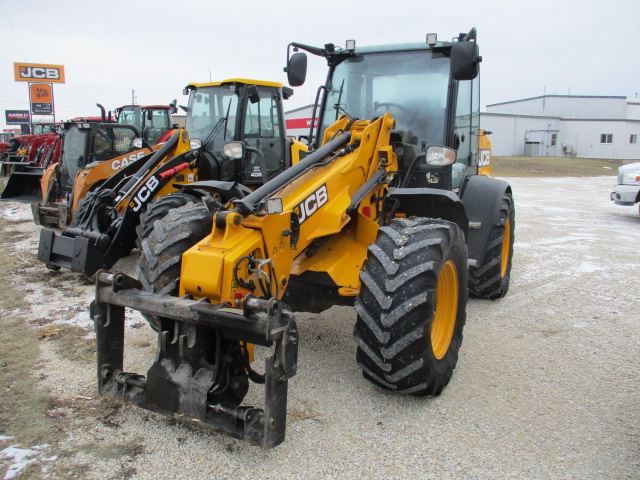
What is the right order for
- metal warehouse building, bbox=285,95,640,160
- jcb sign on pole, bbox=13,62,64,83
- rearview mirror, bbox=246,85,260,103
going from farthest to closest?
1. metal warehouse building, bbox=285,95,640,160
2. jcb sign on pole, bbox=13,62,64,83
3. rearview mirror, bbox=246,85,260,103

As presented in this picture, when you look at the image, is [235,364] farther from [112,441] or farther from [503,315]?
[503,315]

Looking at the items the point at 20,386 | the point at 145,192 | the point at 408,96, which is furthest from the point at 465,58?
the point at 145,192

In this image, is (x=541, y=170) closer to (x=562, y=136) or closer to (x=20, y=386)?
(x=562, y=136)

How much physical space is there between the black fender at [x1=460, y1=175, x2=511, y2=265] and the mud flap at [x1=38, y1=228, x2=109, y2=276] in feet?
14.2

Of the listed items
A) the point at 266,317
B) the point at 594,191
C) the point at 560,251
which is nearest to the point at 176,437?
the point at 266,317

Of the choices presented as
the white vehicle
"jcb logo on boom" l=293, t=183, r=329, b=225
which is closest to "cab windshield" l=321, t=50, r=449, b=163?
"jcb logo on boom" l=293, t=183, r=329, b=225

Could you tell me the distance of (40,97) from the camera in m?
26.7

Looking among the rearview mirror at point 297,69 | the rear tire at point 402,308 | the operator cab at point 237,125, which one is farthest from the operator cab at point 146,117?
the rear tire at point 402,308

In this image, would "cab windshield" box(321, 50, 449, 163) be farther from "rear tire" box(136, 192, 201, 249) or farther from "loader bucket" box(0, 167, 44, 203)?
"loader bucket" box(0, 167, 44, 203)

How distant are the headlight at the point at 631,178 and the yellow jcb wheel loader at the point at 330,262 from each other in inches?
347

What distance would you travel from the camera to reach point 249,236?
10.8ft

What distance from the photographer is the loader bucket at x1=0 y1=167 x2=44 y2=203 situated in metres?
12.4

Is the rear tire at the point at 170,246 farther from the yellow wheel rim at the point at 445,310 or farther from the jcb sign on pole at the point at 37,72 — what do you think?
the jcb sign on pole at the point at 37,72

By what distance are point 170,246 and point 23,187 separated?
10.9m
